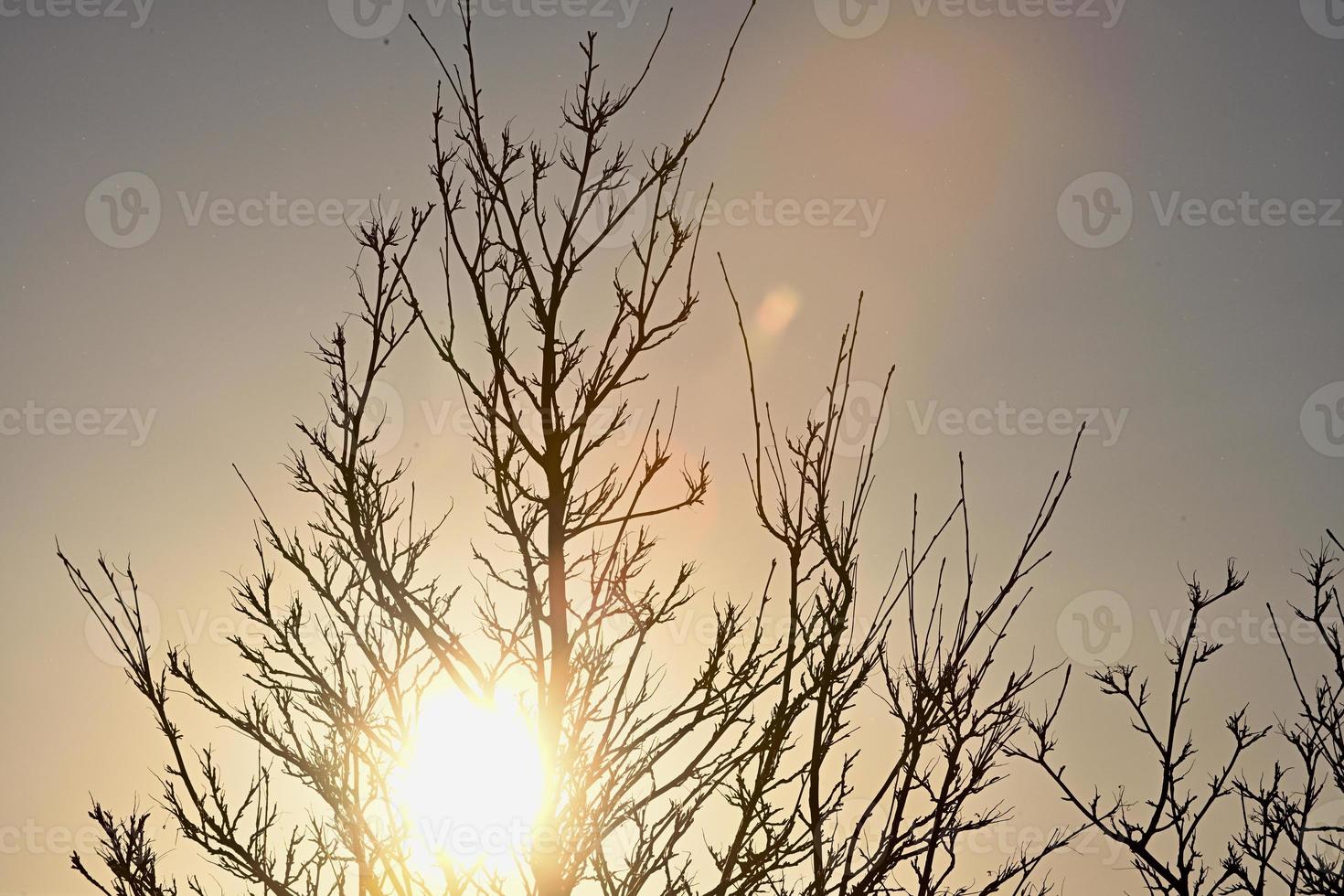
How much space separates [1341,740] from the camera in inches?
336

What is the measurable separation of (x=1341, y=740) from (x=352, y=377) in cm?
929

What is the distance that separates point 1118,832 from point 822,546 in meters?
6.62

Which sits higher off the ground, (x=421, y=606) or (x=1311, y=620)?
(x=1311, y=620)

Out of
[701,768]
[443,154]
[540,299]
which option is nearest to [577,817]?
[701,768]

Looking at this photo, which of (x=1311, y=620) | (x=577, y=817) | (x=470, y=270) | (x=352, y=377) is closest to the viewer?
(x=577, y=817)

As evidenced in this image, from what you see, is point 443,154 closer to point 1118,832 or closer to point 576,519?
point 576,519

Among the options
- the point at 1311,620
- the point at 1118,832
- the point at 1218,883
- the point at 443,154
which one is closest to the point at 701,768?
the point at 443,154

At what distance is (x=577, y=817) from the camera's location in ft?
8.71

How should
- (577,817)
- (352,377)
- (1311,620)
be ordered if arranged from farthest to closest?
(1311,620), (352,377), (577,817)

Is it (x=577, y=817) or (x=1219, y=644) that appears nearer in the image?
(x=577, y=817)

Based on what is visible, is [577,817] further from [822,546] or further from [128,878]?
[128,878]

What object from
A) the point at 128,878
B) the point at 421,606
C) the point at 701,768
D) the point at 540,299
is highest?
the point at 540,299

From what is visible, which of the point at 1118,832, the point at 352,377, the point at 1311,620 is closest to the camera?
the point at 352,377

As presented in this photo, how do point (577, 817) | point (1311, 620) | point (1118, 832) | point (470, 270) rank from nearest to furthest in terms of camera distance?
point (577, 817)
point (470, 270)
point (1118, 832)
point (1311, 620)
